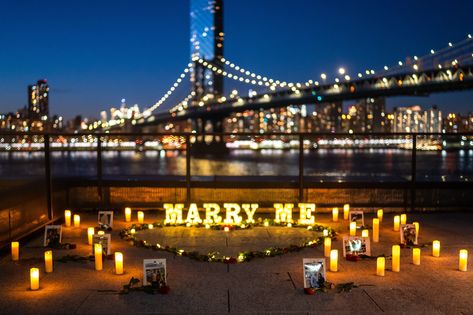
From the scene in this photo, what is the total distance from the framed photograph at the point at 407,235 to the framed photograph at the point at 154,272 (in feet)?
11.3

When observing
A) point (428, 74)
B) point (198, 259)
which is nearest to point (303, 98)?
point (428, 74)

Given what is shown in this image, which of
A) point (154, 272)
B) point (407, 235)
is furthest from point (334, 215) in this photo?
point (154, 272)

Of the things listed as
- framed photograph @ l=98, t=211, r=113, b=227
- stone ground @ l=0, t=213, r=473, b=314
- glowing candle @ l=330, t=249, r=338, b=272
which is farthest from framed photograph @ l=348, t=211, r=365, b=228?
framed photograph @ l=98, t=211, r=113, b=227

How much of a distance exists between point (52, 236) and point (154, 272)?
99.8 inches

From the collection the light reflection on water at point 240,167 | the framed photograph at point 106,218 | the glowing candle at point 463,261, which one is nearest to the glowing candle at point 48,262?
the framed photograph at point 106,218

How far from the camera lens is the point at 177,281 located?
6.00 m

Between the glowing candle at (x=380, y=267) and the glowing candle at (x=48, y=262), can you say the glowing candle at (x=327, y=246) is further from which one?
the glowing candle at (x=48, y=262)

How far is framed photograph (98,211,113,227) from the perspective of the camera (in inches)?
345

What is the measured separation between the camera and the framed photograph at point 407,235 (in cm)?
761

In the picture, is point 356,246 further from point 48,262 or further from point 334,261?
point 48,262

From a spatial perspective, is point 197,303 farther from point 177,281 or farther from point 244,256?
point 244,256

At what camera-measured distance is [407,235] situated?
7.63 meters

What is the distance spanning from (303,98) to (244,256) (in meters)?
57.5

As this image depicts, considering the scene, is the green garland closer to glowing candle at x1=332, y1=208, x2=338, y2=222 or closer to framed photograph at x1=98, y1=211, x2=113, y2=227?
framed photograph at x1=98, y1=211, x2=113, y2=227
